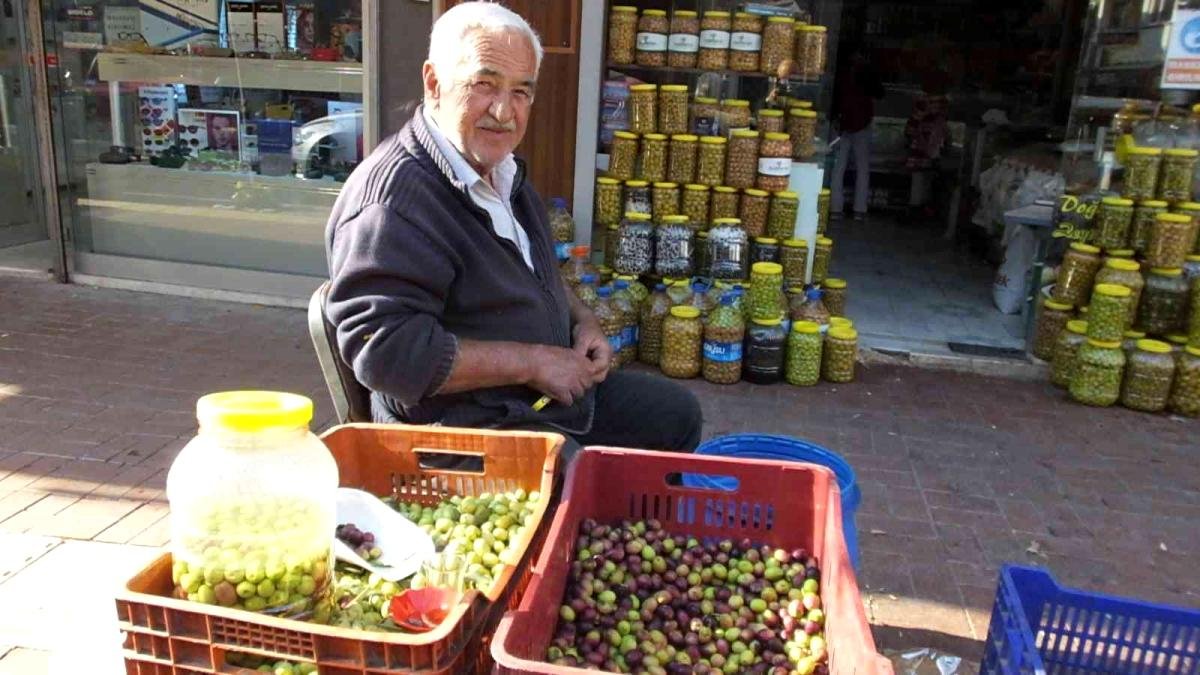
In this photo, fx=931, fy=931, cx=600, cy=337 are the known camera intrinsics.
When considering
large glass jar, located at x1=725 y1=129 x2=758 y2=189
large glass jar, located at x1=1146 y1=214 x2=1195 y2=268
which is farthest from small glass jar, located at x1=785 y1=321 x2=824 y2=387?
large glass jar, located at x1=1146 y1=214 x2=1195 y2=268

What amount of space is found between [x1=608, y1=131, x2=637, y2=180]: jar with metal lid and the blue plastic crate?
367cm

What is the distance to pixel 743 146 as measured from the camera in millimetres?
5176

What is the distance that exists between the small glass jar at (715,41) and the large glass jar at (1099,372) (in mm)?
2483

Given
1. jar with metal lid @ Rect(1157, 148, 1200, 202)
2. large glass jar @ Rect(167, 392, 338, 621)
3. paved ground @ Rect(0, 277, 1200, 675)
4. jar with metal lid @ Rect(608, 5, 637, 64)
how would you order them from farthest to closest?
jar with metal lid @ Rect(608, 5, 637, 64), jar with metal lid @ Rect(1157, 148, 1200, 202), paved ground @ Rect(0, 277, 1200, 675), large glass jar @ Rect(167, 392, 338, 621)

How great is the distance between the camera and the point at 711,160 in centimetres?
521

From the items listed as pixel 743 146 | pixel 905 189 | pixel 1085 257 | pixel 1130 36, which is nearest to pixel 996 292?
pixel 1085 257

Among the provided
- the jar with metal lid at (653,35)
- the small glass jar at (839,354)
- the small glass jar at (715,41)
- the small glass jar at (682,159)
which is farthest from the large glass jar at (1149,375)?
the jar with metal lid at (653,35)

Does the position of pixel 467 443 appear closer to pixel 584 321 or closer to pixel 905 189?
pixel 584 321

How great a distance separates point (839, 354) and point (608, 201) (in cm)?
155

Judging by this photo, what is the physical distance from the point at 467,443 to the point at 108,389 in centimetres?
332

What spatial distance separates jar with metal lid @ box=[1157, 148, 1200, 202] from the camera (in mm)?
4973

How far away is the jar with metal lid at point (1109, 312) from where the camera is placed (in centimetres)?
486

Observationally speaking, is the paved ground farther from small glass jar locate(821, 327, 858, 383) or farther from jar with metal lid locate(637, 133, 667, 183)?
jar with metal lid locate(637, 133, 667, 183)

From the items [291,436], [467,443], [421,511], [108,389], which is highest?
[291,436]
